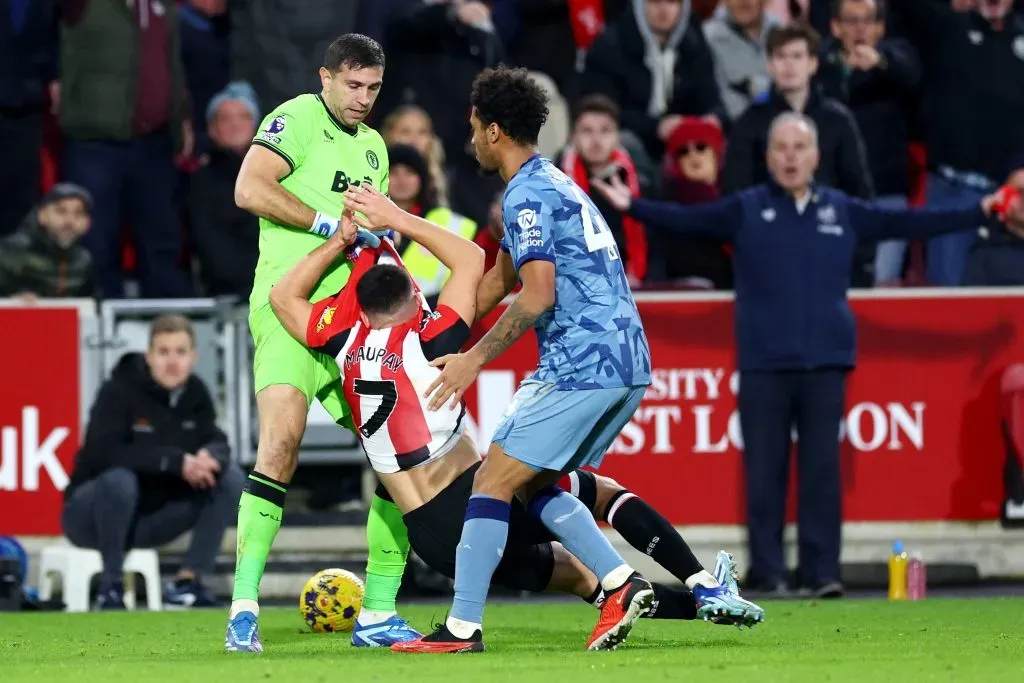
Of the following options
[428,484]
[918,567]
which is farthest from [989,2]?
[428,484]

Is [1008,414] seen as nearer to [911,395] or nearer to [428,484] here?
[911,395]

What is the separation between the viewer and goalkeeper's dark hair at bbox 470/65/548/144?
754 centimetres

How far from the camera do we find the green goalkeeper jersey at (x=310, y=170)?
8430 mm

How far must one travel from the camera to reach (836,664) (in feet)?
23.1

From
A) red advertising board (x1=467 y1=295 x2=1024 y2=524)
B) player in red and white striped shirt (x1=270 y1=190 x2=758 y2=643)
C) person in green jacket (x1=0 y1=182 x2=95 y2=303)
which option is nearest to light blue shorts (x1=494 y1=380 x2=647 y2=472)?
player in red and white striped shirt (x1=270 y1=190 x2=758 y2=643)

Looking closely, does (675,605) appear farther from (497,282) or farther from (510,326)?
(497,282)

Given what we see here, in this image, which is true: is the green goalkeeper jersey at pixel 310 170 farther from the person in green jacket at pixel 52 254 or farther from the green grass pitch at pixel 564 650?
the person in green jacket at pixel 52 254

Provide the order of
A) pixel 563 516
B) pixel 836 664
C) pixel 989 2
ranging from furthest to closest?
pixel 989 2 → pixel 563 516 → pixel 836 664

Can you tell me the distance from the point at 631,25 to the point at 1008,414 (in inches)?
157

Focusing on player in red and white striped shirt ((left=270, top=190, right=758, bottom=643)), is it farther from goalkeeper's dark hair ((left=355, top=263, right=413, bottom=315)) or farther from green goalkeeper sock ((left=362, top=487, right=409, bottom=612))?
green goalkeeper sock ((left=362, top=487, right=409, bottom=612))

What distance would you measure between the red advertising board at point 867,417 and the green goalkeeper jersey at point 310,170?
3.57 metres

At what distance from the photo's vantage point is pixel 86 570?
11.4m

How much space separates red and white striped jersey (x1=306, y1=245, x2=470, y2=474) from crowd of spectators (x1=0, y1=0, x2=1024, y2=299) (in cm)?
436

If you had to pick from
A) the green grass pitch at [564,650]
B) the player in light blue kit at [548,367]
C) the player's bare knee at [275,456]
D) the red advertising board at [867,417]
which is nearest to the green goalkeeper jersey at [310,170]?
the player's bare knee at [275,456]
